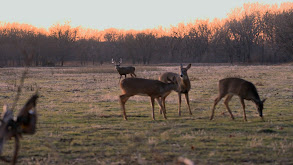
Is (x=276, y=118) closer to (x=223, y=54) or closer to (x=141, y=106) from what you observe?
(x=141, y=106)

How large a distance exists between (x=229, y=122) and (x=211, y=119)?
780mm

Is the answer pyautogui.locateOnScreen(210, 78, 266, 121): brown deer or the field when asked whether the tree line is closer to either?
the field

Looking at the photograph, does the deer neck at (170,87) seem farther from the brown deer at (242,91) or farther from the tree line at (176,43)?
the tree line at (176,43)

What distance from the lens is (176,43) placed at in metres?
125

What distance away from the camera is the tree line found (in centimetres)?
10331

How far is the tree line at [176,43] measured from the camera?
10331 centimetres

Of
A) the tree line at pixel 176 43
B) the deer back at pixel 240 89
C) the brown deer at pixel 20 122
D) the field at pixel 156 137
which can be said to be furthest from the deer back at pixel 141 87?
the tree line at pixel 176 43

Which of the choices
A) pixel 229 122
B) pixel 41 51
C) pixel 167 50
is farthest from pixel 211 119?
pixel 167 50

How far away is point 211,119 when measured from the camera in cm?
1343

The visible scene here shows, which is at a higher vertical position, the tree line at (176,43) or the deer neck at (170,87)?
the tree line at (176,43)

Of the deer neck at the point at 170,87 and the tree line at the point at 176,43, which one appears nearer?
the deer neck at the point at 170,87

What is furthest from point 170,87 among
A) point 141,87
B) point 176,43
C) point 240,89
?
point 176,43

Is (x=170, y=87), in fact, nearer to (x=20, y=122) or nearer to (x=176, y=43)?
(x=20, y=122)

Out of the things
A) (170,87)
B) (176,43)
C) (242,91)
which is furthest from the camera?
(176,43)
